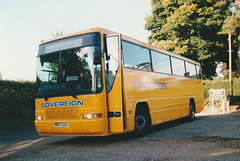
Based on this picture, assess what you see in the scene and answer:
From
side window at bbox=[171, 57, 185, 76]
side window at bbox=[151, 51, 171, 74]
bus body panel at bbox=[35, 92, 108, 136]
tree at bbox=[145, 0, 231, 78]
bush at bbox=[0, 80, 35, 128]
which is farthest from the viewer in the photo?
tree at bbox=[145, 0, 231, 78]

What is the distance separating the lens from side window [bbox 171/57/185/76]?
12.2m

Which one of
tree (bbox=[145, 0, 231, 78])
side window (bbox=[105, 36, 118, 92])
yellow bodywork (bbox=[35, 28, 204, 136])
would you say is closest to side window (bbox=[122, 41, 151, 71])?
yellow bodywork (bbox=[35, 28, 204, 136])

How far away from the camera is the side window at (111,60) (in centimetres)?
747

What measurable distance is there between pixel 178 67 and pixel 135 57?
15.2ft

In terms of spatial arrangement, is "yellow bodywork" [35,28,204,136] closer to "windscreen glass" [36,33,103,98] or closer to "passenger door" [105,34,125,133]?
"passenger door" [105,34,125,133]

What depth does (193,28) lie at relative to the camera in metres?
26.1

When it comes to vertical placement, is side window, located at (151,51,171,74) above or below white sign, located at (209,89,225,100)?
above

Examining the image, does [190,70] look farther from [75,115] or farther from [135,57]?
[75,115]

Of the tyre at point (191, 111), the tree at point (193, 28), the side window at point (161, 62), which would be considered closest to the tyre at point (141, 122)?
the side window at point (161, 62)

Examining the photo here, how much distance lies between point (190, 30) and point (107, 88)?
2135cm

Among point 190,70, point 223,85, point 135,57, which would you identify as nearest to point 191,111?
point 190,70

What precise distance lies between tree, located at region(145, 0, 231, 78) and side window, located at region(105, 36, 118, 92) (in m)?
18.3

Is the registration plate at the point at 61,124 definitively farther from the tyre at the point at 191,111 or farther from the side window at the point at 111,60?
the tyre at the point at 191,111

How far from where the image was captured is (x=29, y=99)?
50.4ft
